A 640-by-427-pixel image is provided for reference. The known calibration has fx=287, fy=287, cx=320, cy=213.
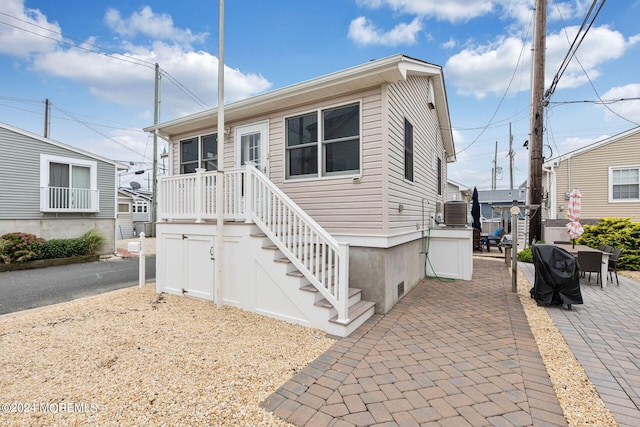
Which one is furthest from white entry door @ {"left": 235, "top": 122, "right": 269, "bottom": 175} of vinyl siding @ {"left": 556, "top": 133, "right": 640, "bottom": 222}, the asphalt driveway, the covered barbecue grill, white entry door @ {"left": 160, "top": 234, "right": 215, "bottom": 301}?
vinyl siding @ {"left": 556, "top": 133, "right": 640, "bottom": 222}

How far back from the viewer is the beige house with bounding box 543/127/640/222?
11156 mm

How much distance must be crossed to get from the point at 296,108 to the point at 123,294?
16.4ft

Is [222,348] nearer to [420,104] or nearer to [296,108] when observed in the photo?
[296,108]

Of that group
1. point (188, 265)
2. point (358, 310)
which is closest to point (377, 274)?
point (358, 310)

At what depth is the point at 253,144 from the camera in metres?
6.27

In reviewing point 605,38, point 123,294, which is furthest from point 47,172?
point 605,38

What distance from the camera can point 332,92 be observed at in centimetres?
498

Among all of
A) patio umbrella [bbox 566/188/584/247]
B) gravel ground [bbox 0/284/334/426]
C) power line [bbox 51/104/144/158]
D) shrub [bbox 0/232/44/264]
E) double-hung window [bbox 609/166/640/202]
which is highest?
power line [bbox 51/104/144/158]

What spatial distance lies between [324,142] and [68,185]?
12.3m

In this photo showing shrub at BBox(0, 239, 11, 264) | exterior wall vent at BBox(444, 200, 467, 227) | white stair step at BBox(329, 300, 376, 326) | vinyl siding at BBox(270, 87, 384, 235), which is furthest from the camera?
shrub at BBox(0, 239, 11, 264)

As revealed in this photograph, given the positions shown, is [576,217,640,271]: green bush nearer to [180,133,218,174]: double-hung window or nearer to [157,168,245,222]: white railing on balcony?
[157,168,245,222]: white railing on balcony

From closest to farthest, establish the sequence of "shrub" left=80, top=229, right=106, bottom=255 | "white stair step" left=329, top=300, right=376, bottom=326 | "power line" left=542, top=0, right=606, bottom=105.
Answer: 1. "white stair step" left=329, top=300, right=376, bottom=326
2. "power line" left=542, top=0, right=606, bottom=105
3. "shrub" left=80, top=229, right=106, bottom=255

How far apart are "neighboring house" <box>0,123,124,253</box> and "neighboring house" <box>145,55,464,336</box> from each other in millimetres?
8450

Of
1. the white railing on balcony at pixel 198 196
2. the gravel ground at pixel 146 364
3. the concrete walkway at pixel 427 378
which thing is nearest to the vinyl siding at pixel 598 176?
the concrete walkway at pixel 427 378
